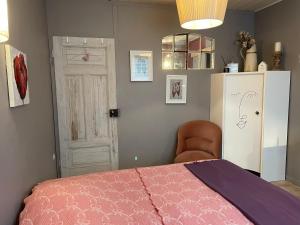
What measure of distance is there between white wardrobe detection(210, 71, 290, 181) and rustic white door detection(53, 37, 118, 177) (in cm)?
163

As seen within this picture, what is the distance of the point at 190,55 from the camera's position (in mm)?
3475

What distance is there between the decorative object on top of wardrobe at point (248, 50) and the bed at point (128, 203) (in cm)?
223

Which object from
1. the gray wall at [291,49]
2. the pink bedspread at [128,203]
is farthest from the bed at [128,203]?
the gray wall at [291,49]

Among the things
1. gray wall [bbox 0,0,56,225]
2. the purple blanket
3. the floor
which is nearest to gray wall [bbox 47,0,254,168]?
gray wall [bbox 0,0,56,225]

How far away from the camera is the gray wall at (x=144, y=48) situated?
3035 millimetres

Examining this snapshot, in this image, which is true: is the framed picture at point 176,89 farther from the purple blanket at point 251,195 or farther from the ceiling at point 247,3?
the purple blanket at point 251,195

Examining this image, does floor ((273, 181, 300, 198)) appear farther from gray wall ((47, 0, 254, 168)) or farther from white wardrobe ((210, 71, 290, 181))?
gray wall ((47, 0, 254, 168))

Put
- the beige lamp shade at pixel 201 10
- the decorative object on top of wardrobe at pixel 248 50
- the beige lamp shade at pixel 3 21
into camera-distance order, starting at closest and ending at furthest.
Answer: the beige lamp shade at pixel 3 21 < the beige lamp shade at pixel 201 10 < the decorative object on top of wardrobe at pixel 248 50

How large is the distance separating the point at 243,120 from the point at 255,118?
0.54 feet

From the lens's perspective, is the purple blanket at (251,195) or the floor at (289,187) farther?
the floor at (289,187)

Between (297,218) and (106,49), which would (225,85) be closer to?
(106,49)

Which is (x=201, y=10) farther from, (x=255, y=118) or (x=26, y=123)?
(x=255, y=118)

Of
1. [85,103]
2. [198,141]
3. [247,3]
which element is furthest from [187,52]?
[85,103]

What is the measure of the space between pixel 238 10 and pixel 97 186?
3384 mm
